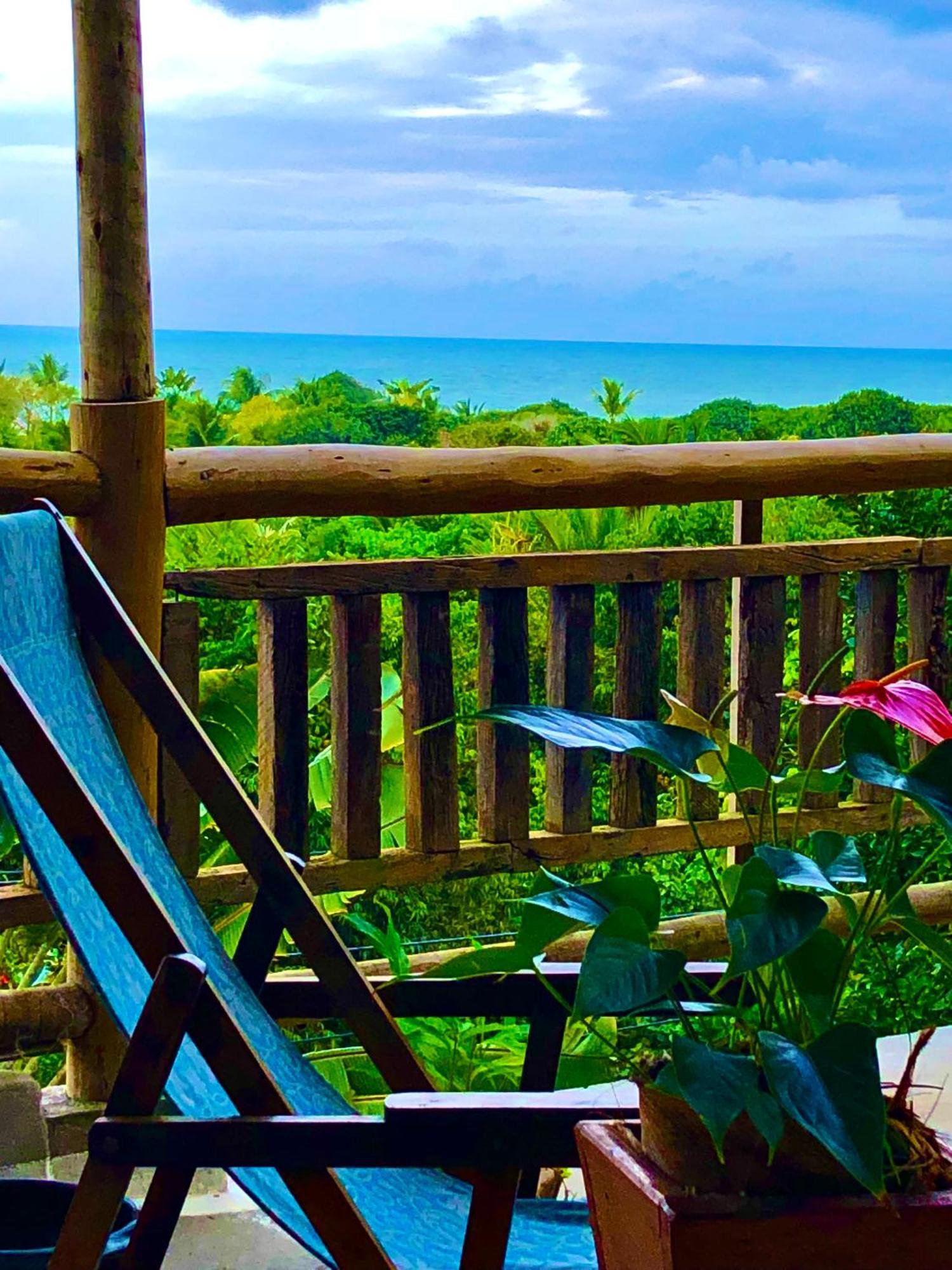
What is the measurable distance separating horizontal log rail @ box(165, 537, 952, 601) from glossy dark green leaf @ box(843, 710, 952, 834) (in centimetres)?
140

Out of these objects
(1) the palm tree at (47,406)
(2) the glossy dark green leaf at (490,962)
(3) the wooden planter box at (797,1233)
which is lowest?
(3) the wooden planter box at (797,1233)

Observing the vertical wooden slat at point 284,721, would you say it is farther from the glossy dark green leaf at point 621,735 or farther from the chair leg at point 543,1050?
the glossy dark green leaf at point 621,735

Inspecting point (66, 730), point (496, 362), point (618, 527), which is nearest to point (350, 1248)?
point (66, 730)

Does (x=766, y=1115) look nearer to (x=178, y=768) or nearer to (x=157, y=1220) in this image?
(x=157, y=1220)

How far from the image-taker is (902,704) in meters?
0.91

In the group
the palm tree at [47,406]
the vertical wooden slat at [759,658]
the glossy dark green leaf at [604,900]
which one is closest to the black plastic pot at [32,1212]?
the glossy dark green leaf at [604,900]

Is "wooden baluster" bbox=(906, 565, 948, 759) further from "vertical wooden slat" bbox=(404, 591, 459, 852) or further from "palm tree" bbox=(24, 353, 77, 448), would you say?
"palm tree" bbox=(24, 353, 77, 448)

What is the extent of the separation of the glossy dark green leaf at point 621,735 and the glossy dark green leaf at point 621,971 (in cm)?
11

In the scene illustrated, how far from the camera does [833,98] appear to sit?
38531 mm

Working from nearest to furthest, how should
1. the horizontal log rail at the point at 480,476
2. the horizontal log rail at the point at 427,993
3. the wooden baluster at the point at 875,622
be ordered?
the horizontal log rail at the point at 427,993, the horizontal log rail at the point at 480,476, the wooden baluster at the point at 875,622

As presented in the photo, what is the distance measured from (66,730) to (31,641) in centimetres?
10

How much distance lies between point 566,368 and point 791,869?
3686 centimetres

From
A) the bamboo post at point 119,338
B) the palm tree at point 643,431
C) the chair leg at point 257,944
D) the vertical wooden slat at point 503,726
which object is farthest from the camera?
the palm tree at point 643,431

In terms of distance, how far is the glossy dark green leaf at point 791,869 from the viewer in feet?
3.01
